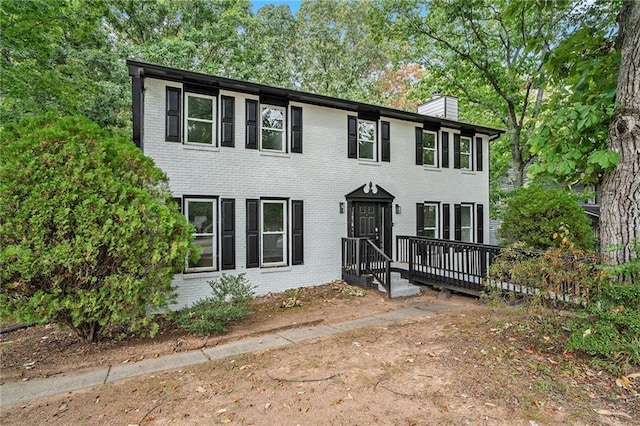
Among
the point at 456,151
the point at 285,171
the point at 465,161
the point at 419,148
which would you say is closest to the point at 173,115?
the point at 285,171

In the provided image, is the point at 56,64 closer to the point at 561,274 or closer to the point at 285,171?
the point at 285,171

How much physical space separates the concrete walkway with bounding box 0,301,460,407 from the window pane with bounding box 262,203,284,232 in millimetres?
3341

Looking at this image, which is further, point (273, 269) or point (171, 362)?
point (273, 269)

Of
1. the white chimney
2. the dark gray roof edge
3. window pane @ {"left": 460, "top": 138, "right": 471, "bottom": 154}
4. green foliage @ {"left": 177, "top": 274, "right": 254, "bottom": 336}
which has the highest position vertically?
the white chimney

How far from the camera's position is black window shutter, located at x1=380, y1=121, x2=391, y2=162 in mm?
10477

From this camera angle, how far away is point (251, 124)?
8.52 meters

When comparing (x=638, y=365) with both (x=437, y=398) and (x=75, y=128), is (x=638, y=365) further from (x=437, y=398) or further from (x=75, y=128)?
(x=75, y=128)

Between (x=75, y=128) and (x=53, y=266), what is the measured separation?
2.05 meters

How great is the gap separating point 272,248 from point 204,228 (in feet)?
5.92

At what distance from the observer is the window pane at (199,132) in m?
7.95

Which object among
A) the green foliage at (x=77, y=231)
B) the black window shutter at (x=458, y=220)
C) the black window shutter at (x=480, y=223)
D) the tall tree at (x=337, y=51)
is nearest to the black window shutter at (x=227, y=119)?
the green foliage at (x=77, y=231)

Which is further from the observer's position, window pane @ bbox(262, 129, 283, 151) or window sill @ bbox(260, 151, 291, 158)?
window pane @ bbox(262, 129, 283, 151)

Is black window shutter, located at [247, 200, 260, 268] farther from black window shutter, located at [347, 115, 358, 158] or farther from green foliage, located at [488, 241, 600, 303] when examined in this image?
green foliage, located at [488, 241, 600, 303]

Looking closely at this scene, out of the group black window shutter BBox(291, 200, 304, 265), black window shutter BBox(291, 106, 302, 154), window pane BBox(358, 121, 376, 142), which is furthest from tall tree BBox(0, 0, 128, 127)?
window pane BBox(358, 121, 376, 142)
